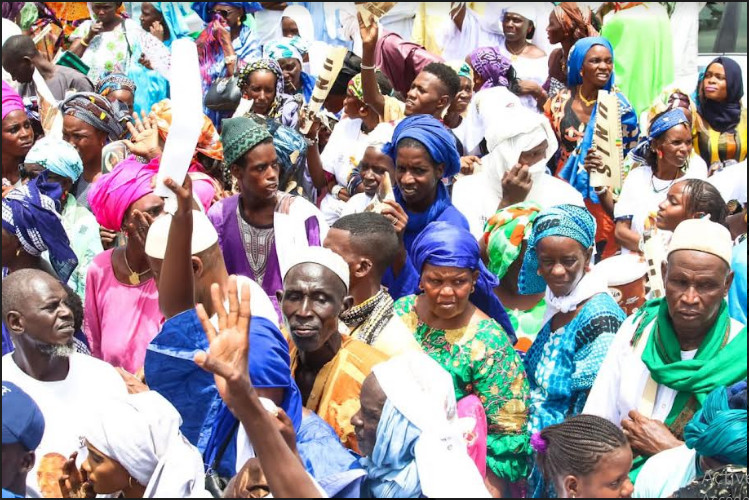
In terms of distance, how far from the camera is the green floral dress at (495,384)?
4.65 m

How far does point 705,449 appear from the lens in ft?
12.8

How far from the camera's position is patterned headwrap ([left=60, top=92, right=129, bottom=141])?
7203 mm

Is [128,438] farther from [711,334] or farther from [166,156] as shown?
[711,334]

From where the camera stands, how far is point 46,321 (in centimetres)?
463

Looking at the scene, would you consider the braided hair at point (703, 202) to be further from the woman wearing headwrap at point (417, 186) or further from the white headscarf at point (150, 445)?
the white headscarf at point (150, 445)

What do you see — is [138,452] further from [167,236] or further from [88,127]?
[88,127]

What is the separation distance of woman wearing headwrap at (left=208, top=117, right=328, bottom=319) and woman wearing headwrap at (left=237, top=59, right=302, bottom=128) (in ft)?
6.90

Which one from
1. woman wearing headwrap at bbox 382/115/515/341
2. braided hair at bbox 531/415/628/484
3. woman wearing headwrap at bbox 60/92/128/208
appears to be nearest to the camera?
braided hair at bbox 531/415/628/484

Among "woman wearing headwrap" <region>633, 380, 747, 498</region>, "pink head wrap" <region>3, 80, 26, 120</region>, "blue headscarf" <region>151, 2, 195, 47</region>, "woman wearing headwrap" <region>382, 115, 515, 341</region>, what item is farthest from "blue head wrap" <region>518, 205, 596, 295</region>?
"blue headscarf" <region>151, 2, 195, 47</region>

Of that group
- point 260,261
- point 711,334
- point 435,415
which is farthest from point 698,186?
point 435,415

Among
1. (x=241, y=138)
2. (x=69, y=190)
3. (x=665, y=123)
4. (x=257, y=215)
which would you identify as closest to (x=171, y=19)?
(x=69, y=190)

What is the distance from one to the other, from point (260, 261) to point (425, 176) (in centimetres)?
96

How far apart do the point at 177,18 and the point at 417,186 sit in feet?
19.4

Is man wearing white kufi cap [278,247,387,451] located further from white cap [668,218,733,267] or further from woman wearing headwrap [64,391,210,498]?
white cap [668,218,733,267]
